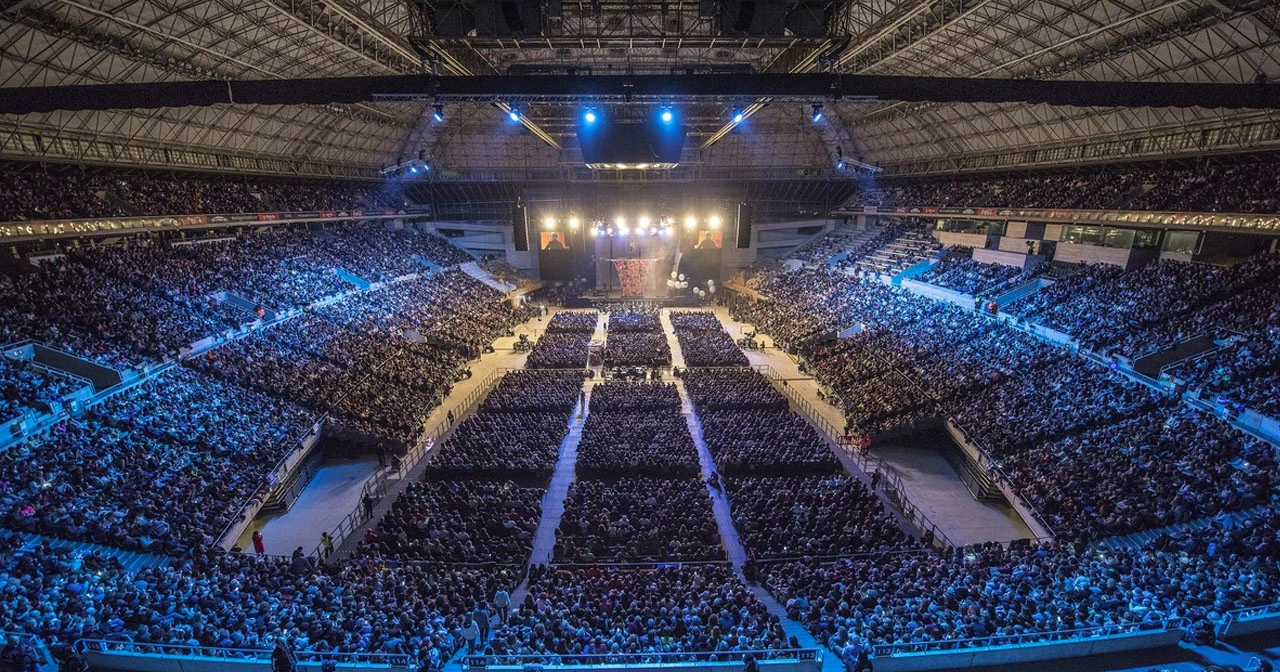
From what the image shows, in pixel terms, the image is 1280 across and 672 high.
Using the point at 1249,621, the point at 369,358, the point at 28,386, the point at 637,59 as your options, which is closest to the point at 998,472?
the point at 1249,621

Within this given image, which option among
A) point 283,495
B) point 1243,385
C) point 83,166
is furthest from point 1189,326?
point 83,166

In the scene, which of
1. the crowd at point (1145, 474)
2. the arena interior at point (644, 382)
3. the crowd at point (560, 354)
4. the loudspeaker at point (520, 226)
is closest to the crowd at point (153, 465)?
the arena interior at point (644, 382)

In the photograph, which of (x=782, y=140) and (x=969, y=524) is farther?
(x=782, y=140)

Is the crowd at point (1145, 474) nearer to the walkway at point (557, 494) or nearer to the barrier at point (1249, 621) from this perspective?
the barrier at point (1249, 621)

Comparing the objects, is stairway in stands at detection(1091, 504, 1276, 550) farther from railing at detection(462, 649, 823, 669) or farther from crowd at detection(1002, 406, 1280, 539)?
railing at detection(462, 649, 823, 669)

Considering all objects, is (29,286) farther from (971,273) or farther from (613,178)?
(971,273)
